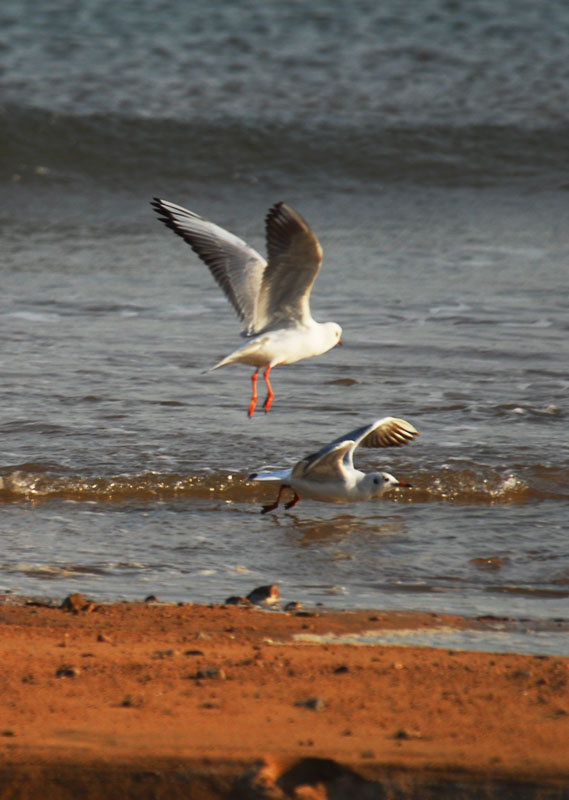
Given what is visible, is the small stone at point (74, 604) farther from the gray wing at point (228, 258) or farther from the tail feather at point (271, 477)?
Result: the gray wing at point (228, 258)

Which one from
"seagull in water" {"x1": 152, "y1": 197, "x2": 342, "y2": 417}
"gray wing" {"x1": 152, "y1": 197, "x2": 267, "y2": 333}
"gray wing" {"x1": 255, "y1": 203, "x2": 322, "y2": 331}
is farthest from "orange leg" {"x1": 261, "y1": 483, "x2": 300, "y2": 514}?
"gray wing" {"x1": 152, "y1": 197, "x2": 267, "y2": 333}

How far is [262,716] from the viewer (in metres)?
3.32

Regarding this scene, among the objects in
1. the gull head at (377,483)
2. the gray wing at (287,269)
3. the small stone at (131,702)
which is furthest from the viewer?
the gray wing at (287,269)

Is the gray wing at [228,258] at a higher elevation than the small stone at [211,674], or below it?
higher

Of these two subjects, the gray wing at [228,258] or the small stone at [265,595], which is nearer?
the small stone at [265,595]

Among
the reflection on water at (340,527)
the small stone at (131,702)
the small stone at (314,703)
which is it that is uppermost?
the small stone at (314,703)

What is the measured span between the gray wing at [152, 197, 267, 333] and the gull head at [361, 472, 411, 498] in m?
1.59

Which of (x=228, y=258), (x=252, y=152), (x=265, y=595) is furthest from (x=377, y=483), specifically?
(x=252, y=152)

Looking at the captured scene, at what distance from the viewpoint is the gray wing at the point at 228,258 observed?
679cm

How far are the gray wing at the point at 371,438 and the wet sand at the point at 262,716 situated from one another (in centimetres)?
146

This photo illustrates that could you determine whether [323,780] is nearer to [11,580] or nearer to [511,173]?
[11,580]

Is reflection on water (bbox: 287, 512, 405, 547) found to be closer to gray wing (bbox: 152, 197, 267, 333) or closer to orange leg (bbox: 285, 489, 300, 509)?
orange leg (bbox: 285, 489, 300, 509)

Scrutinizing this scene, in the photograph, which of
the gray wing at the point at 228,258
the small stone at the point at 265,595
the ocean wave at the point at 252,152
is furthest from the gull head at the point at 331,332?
the ocean wave at the point at 252,152

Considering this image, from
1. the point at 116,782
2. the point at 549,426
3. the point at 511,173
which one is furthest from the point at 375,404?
the point at 511,173
